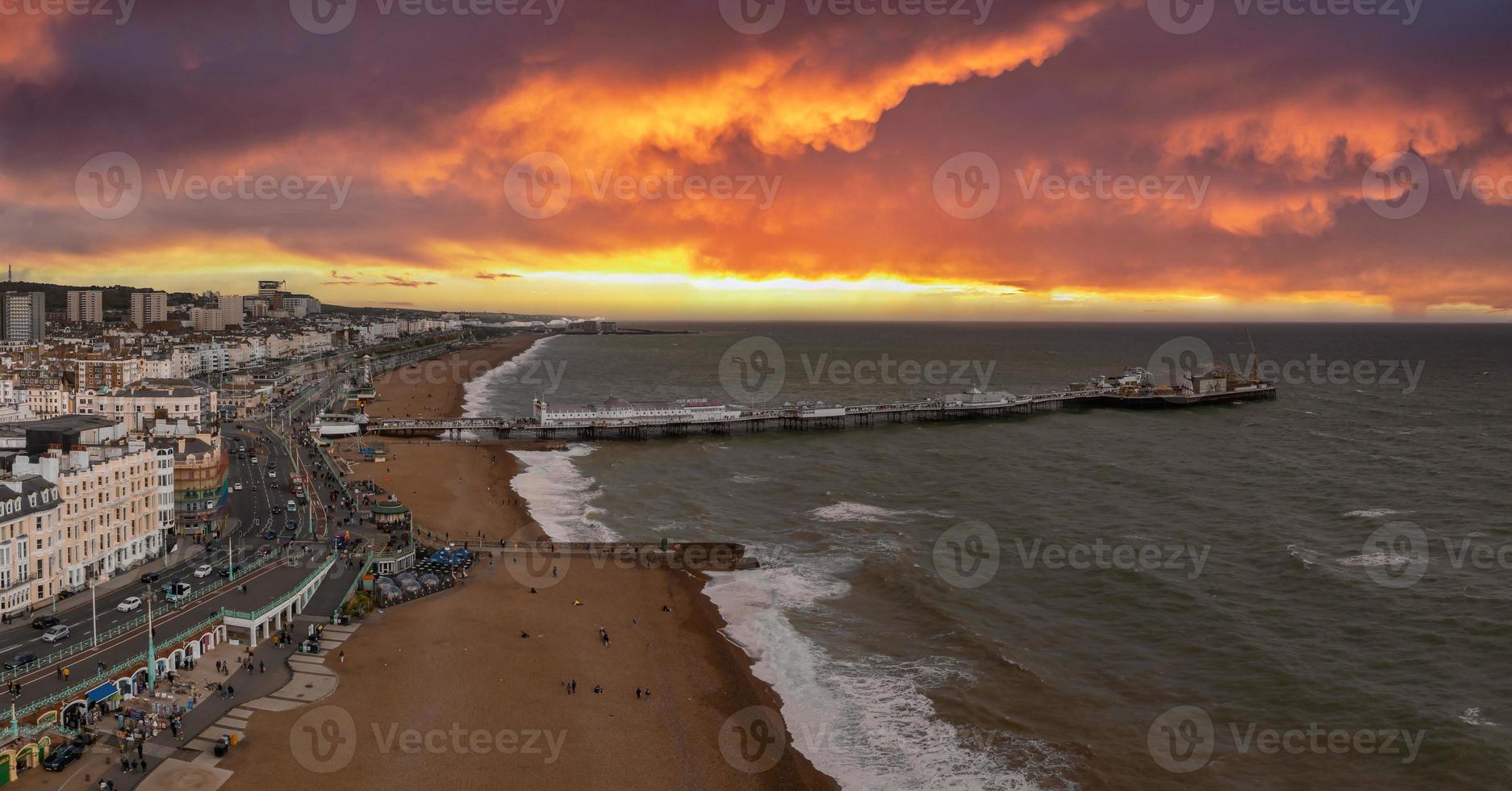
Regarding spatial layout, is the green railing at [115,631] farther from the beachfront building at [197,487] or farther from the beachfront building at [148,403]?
the beachfront building at [148,403]

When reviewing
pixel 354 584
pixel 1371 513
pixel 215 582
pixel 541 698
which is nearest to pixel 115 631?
pixel 215 582

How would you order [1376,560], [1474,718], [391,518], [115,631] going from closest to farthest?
[1474,718], [115,631], [1376,560], [391,518]

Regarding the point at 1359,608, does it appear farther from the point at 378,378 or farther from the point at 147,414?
the point at 378,378

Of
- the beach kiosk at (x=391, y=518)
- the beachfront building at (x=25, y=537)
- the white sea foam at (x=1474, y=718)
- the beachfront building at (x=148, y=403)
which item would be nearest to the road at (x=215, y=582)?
the beachfront building at (x=25, y=537)

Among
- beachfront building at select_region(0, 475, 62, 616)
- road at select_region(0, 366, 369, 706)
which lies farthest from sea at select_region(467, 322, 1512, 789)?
beachfront building at select_region(0, 475, 62, 616)

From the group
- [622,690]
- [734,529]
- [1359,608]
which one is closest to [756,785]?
[622,690]

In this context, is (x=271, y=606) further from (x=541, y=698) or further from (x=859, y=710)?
(x=859, y=710)
